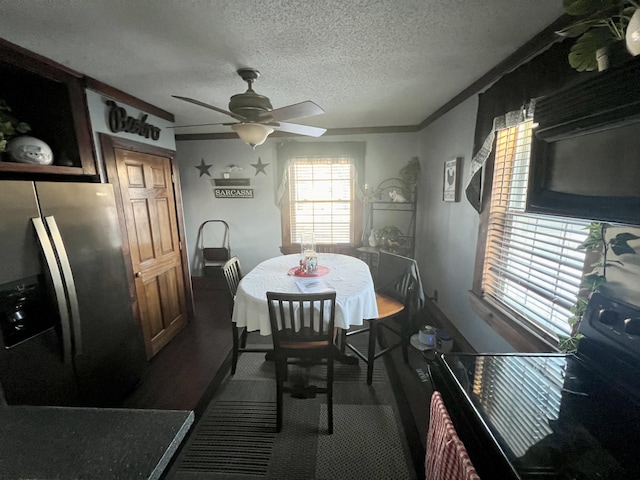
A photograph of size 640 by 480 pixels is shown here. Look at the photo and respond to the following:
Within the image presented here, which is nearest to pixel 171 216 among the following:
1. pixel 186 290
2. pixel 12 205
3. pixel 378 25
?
pixel 186 290

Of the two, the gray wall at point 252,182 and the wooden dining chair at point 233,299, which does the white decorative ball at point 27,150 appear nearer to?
the wooden dining chair at point 233,299

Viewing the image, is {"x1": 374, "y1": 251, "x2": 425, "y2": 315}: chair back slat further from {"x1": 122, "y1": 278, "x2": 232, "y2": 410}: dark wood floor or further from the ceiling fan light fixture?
{"x1": 122, "y1": 278, "x2": 232, "y2": 410}: dark wood floor

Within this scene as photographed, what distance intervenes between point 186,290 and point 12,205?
1.95 meters

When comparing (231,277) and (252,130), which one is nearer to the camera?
(252,130)

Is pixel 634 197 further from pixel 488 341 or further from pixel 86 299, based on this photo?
pixel 86 299

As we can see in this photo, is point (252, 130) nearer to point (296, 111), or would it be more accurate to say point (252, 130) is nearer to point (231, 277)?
point (296, 111)

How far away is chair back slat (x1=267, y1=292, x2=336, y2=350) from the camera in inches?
60.1

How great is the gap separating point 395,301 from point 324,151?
87.5 inches

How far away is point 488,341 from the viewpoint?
199cm

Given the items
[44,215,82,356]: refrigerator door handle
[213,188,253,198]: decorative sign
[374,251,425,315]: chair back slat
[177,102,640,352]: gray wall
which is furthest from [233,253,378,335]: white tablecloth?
[213,188,253,198]: decorative sign

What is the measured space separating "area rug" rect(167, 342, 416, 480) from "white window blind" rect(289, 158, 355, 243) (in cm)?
209

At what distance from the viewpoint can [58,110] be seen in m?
1.81

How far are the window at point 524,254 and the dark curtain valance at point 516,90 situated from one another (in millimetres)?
121

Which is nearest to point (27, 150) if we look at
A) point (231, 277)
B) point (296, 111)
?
point (231, 277)
